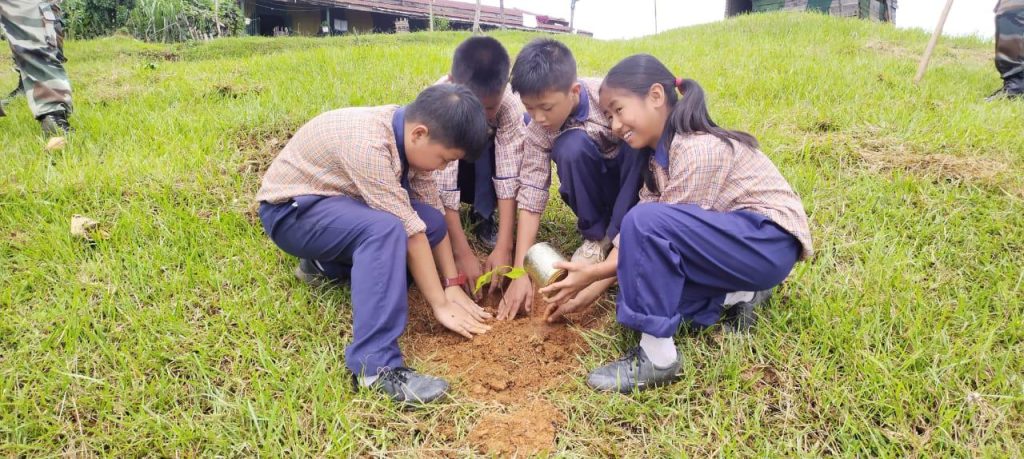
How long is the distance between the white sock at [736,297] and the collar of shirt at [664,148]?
0.50m

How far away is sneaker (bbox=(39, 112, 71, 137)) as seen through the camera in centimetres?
348

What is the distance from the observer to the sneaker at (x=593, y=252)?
252 centimetres

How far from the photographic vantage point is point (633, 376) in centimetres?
187

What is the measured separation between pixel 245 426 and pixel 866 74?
5095mm

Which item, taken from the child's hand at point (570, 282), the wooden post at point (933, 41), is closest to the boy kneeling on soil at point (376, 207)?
the child's hand at point (570, 282)

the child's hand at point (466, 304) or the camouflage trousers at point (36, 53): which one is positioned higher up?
the camouflage trousers at point (36, 53)

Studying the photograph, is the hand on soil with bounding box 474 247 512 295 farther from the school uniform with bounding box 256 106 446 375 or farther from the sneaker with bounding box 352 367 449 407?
the sneaker with bounding box 352 367 449 407

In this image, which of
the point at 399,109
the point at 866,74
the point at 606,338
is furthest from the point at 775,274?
the point at 866,74

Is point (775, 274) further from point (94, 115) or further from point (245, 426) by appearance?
point (94, 115)

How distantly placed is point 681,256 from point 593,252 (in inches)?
28.8

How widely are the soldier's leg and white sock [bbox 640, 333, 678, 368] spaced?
427 centimetres

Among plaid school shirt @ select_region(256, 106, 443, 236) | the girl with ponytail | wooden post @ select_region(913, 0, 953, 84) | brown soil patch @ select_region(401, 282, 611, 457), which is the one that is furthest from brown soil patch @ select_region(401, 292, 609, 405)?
wooden post @ select_region(913, 0, 953, 84)

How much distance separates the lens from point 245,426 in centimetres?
173

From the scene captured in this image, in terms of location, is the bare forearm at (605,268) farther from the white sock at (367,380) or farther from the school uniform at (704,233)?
the white sock at (367,380)
